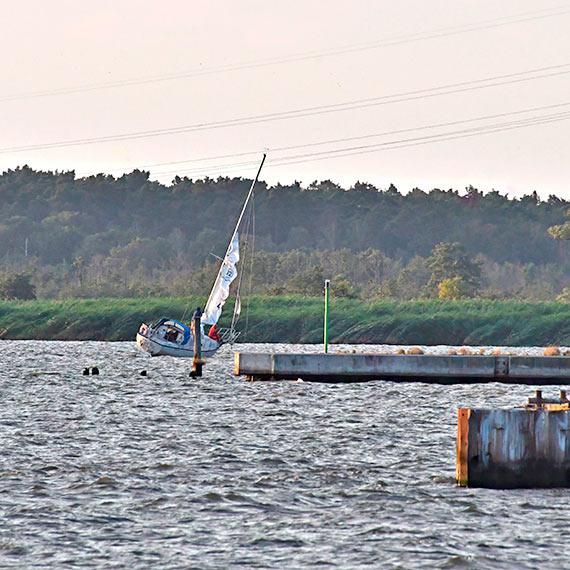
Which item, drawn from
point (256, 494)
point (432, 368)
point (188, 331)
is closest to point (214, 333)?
point (188, 331)

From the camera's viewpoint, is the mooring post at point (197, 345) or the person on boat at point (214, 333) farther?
the person on boat at point (214, 333)

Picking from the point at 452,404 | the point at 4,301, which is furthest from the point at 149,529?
the point at 4,301

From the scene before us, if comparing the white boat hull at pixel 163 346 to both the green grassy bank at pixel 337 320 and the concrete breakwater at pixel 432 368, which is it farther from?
the green grassy bank at pixel 337 320

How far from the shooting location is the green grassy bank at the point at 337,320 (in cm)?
12406

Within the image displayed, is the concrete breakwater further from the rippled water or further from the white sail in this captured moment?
the white sail

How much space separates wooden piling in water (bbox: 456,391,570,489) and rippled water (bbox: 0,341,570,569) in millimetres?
308

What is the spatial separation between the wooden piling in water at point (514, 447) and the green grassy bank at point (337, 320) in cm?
9843

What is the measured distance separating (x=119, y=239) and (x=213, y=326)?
118 meters

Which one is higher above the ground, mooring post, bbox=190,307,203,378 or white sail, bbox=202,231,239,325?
white sail, bbox=202,231,239,325

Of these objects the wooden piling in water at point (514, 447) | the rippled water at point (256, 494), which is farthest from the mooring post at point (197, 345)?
the wooden piling in water at point (514, 447)

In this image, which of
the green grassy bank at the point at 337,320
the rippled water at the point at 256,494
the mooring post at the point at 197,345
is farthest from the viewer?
the green grassy bank at the point at 337,320

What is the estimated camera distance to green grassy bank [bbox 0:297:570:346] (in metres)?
124

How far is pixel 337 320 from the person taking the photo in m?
129

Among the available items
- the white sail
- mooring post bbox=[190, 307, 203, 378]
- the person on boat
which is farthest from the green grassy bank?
mooring post bbox=[190, 307, 203, 378]
